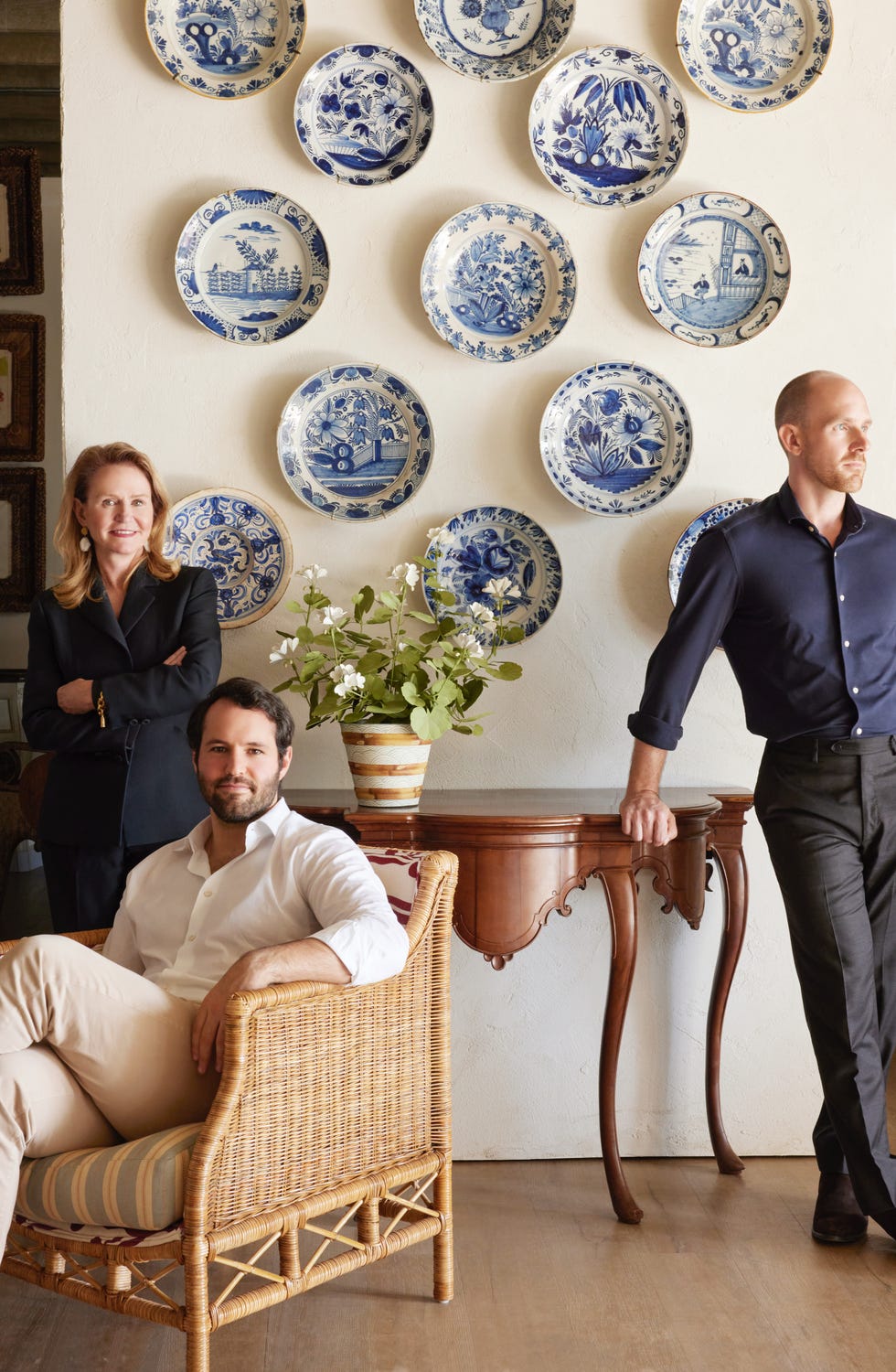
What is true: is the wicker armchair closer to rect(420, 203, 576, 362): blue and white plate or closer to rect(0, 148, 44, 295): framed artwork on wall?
rect(420, 203, 576, 362): blue and white plate

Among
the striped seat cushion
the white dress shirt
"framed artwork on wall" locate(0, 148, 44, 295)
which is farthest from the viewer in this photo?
"framed artwork on wall" locate(0, 148, 44, 295)

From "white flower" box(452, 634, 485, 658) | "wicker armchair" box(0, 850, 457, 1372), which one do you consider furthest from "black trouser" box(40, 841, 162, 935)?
"white flower" box(452, 634, 485, 658)

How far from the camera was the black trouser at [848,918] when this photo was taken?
227cm

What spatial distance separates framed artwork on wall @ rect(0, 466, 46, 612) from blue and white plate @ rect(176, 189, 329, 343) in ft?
5.40

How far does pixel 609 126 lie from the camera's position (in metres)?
2.82

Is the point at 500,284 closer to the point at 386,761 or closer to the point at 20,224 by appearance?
the point at 386,761

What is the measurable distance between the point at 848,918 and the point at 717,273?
1.45m

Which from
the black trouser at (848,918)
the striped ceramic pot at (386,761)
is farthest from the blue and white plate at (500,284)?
the black trouser at (848,918)

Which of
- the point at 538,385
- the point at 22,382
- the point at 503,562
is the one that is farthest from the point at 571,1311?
the point at 22,382

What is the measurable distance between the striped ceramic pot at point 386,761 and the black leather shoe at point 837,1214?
1067 millimetres

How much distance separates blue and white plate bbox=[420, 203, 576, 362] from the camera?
282 centimetres

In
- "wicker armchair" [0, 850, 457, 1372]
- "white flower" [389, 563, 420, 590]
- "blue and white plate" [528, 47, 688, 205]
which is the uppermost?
"blue and white plate" [528, 47, 688, 205]

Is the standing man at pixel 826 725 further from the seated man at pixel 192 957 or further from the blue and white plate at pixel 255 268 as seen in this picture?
the blue and white plate at pixel 255 268

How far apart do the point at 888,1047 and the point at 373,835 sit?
1.04 metres
